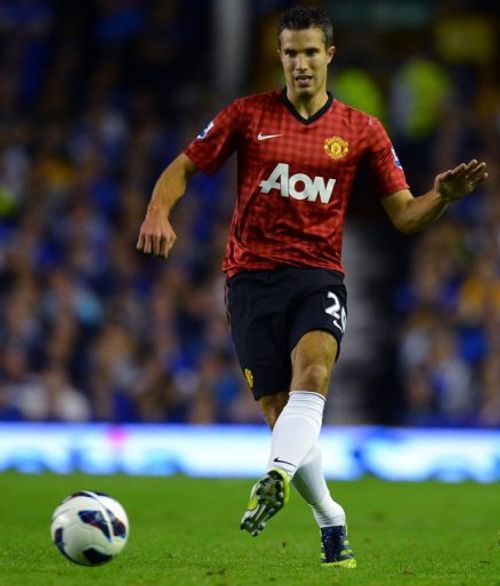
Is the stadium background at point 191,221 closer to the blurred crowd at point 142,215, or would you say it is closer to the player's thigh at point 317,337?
the blurred crowd at point 142,215

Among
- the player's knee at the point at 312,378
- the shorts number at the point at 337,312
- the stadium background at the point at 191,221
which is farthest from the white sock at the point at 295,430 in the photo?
the stadium background at the point at 191,221

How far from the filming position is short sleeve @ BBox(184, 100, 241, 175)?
268 inches

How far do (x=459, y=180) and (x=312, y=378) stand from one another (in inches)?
45.1

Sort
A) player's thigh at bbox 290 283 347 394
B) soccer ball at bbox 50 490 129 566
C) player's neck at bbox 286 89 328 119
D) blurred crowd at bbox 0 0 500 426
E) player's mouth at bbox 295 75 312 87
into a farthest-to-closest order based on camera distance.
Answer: blurred crowd at bbox 0 0 500 426 → player's neck at bbox 286 89 328 119 → player's mouth at bbox 295 75 312 87 → player's thigh at bbox 290 283 347 394 → soccer ball at bbox 50 490 129 566

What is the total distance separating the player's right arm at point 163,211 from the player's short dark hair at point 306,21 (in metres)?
0.77

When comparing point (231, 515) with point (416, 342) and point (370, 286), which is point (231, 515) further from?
point (370, 286)

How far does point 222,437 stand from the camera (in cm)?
1466

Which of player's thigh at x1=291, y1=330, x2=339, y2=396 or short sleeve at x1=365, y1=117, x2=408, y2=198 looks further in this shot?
short sleeve at x1=365, y1=117, x2=408, y2=198

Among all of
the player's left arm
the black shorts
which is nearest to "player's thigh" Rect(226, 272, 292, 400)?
the black shorts

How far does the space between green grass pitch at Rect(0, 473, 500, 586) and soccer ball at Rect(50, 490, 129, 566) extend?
11 cm

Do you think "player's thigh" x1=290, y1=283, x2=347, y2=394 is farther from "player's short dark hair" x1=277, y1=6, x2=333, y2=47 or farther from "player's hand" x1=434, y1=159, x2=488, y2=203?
"player's short dark hair" x1=277, y1=6, x2=333, y2=47

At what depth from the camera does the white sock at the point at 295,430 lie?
6176 millimetres

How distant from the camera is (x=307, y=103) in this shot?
270 inches

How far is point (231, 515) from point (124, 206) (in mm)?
7058
